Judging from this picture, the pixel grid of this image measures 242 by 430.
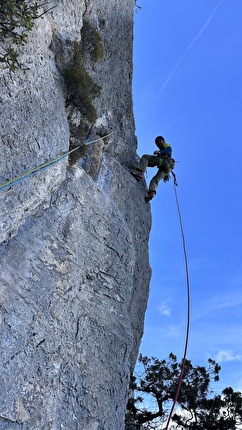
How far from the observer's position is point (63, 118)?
693 cm

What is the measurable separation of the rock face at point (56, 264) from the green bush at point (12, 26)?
10.8 inches

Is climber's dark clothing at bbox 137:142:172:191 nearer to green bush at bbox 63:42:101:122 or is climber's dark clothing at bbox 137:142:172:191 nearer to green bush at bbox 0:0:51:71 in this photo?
green bush at bbox 63:42:101:122

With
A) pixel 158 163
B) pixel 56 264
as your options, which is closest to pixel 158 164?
pixel 158 163

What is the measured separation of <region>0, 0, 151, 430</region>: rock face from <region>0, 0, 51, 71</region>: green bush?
27 cm

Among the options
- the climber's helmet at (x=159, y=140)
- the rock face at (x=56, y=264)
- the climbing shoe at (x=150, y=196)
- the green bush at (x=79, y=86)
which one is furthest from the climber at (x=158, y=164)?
the green bush at (x=79, y=86)

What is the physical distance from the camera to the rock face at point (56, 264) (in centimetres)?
521

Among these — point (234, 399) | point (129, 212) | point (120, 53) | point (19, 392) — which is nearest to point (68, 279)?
point (19, 392)

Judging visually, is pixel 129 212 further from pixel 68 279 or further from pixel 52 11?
pixel 52 11

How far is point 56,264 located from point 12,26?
3477 millimetres

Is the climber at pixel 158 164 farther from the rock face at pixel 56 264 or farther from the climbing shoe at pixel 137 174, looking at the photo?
the rock face at pixel 56 264

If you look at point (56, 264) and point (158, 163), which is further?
point (158, 163)

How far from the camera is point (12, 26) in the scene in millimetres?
5461

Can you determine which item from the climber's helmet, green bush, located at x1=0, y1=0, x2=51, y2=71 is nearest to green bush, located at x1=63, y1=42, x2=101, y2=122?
green bush, located at x1=0, y1=0, x2=51, y2=71

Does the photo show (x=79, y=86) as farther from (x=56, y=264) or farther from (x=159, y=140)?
(x=159, y=140)
